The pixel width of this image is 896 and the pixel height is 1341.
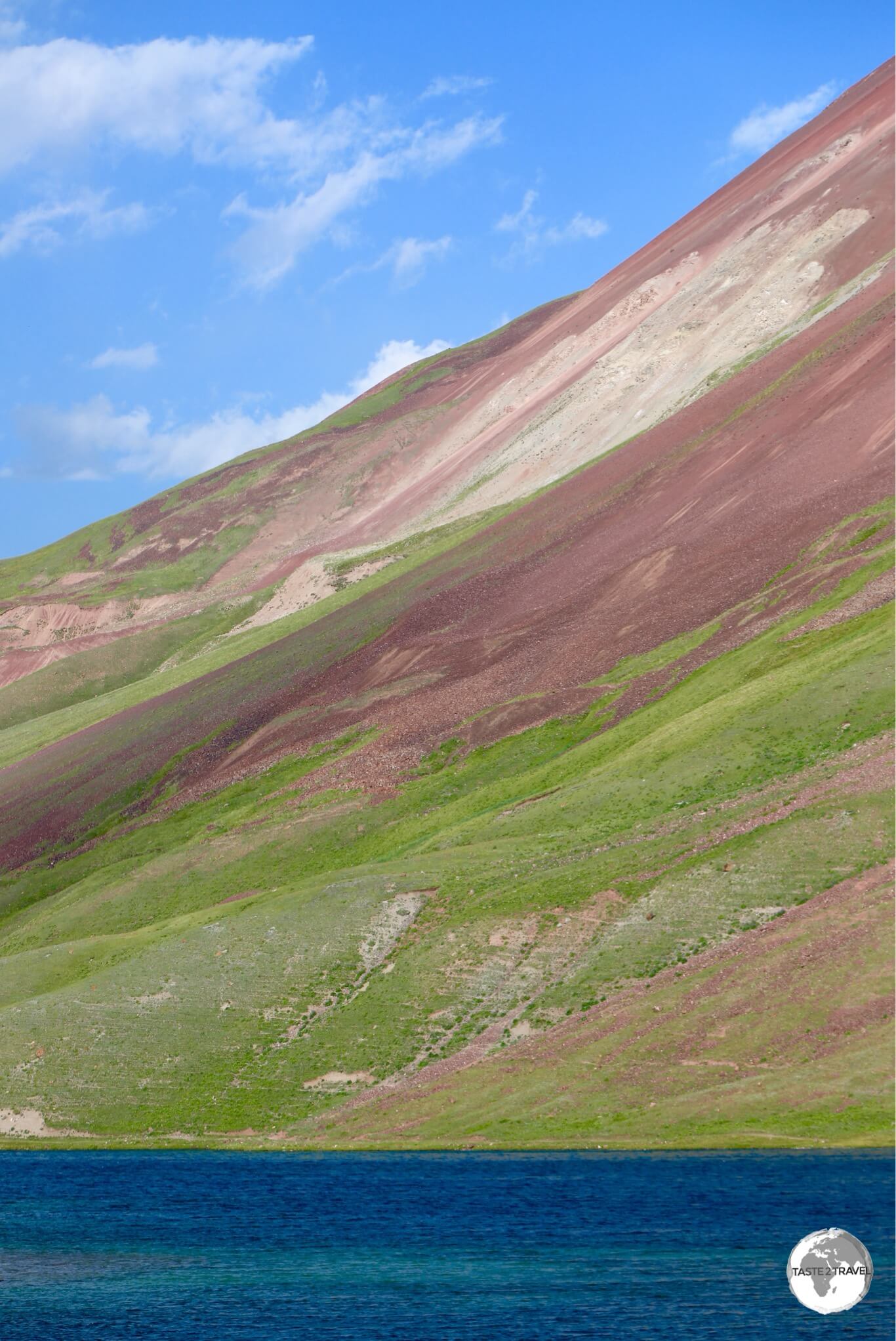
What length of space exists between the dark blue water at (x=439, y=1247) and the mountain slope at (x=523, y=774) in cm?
741

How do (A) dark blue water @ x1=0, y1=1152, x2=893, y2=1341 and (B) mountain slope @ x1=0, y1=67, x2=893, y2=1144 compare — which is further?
→ (B) mountain slope @ x1=0, y1=67, x2=893, y2=1144

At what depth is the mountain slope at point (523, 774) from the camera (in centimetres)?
7562

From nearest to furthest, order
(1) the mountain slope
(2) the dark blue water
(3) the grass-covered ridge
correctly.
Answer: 1. (2) the dark blue water
2. (3) the grass-covered ridge
3. (1) the mountain slope

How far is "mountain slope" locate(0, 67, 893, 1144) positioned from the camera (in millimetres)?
75625

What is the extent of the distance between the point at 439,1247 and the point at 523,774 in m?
59.3

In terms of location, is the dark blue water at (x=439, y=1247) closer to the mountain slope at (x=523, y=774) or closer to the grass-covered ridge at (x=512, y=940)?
the grass-covered ridge at (x=512, y=940)

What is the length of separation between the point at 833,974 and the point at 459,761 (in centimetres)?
4788

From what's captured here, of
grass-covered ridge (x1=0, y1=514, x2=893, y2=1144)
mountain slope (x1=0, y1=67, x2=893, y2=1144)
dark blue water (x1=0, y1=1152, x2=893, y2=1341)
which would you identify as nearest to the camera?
dark blue water (x1=0, y1=1152, x2=893, y2=1341)

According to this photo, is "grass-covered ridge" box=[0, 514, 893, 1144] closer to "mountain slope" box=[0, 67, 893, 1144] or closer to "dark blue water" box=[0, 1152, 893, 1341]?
"mountain slope" box=[0, 67, 893, 1144]

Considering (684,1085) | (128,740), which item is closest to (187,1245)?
(684,1085)

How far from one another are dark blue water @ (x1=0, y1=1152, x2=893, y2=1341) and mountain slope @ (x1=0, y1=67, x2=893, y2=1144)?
24.3 feet

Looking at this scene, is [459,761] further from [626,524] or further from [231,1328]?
[231,1328]

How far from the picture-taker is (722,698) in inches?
4075

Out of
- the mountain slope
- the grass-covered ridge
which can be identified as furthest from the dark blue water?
the mountain slope
